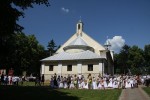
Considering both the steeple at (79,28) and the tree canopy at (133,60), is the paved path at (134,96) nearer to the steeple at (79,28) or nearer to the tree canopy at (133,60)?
the steeple at (79,28)

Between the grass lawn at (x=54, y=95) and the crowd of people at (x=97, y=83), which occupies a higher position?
the crowd of people at (x=97, y=83)

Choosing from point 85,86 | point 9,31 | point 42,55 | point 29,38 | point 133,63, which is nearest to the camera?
point 9,31

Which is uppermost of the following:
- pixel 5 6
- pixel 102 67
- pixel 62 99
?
pixel 5 6

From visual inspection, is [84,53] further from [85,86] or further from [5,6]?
[5,6]

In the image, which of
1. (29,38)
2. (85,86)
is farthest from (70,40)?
(85,86)

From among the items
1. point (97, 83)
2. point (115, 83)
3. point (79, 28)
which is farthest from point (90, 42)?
point (97, 83)

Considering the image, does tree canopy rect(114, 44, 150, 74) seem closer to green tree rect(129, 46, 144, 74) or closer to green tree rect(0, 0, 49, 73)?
green tree rect(129, 46, 144, 74)

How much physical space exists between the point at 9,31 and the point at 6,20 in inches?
52.9

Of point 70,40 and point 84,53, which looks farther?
point 70,40

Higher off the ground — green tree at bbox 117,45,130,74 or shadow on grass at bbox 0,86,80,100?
green tree at bbox 117,45,130,74

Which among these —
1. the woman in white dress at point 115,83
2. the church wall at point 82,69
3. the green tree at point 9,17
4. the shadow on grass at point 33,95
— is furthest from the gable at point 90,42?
the green tree at point 9,17

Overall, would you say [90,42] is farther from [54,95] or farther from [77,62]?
[54,95]

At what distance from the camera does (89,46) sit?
5416 centimetres

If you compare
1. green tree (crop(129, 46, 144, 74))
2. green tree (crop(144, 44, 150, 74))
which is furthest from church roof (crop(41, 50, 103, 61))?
green tree (crop(144, 44, 150, 74))
